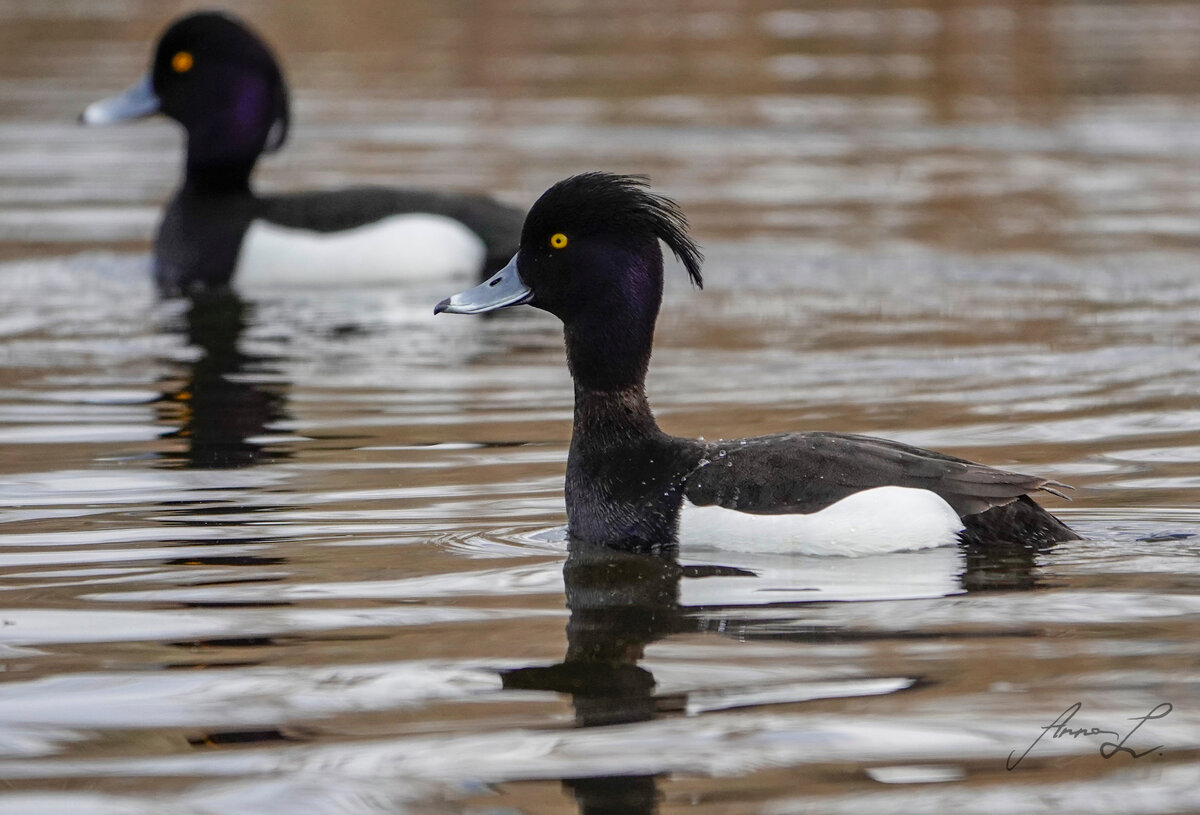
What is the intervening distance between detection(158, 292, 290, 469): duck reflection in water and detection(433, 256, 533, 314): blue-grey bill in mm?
1317

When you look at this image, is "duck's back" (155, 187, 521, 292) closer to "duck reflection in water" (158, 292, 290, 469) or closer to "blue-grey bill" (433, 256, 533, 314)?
"duck reflection in water" (158, 292, 290, 469)

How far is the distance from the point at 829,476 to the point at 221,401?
3.79 metres

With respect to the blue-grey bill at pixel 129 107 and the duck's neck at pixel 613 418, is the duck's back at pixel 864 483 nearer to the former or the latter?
the duck's neck at pixel 613 418

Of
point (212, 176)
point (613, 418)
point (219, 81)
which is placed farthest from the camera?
point (219, 81)

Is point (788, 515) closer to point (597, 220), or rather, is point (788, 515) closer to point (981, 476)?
point (981, 476)

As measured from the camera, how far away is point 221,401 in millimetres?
8805

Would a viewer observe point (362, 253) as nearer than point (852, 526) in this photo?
No

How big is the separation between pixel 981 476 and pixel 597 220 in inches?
57.8

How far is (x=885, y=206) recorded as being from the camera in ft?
47.8

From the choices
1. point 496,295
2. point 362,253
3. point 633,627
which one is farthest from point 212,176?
point 633,627

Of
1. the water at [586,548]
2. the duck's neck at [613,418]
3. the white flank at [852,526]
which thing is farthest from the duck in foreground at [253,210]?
the white flank at [852,526]

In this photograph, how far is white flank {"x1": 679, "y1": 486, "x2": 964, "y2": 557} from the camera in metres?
5.73
